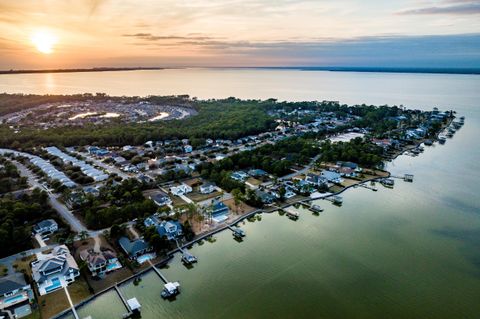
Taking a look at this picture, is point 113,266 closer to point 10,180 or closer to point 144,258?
point 144,258

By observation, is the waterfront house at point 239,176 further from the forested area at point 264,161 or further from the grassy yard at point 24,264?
the grassy yard at point 24,264

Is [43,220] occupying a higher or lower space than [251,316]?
higher

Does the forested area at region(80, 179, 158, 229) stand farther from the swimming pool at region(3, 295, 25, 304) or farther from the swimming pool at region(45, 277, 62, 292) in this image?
the swimming pool at region(3, 295, 25, 304)

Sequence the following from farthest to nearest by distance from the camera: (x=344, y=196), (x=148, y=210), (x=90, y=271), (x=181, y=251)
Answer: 1. (x=344, y=196)
2. (x=148, y=210)
3. (x=181, y=251)
4. (x=90, y=271)

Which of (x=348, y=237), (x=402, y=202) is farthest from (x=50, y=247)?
(x=402, y=202)

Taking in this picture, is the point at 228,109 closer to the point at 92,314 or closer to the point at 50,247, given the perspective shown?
the point at 50,247

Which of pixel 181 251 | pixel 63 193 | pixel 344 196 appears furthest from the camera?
pixel 344 196
